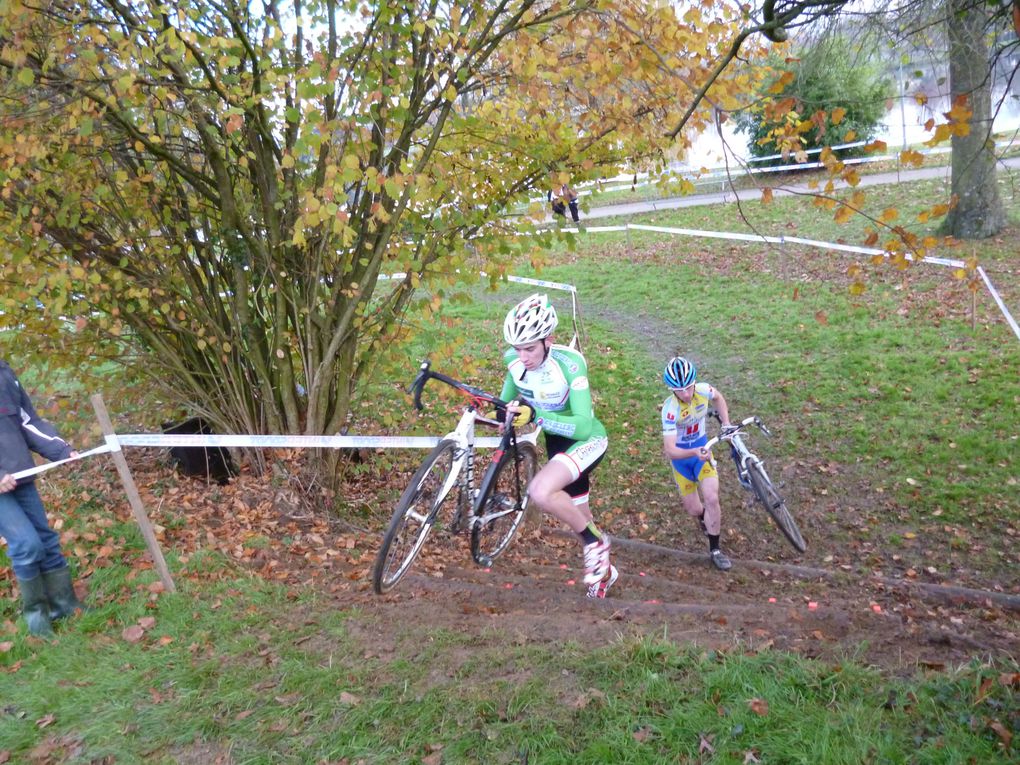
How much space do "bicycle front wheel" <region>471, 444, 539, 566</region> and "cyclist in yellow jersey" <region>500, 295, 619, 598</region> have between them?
0.33 m

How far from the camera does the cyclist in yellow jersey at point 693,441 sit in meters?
6.61

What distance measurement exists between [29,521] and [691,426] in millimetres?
5176

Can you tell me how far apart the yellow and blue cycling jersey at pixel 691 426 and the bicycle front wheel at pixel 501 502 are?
1.30 meters

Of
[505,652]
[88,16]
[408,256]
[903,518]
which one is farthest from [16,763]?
[903,518]

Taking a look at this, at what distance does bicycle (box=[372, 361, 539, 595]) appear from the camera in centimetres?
516

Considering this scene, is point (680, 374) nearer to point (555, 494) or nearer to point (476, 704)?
point (555, 494)

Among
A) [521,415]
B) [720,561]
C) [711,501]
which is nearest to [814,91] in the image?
[711,501]

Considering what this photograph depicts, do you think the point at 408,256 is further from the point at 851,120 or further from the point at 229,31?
the point at 851,120

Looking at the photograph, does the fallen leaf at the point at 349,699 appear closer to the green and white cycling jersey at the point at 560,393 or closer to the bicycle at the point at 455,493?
the bicycle at the point at 455,493

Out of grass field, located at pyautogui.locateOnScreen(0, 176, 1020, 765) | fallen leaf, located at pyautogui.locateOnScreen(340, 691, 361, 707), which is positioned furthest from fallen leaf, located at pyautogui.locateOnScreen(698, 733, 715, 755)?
fallen leaf, located at pyautogui.locateOnScreen(340, 691, 361, 707)

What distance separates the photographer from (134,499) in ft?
17.1

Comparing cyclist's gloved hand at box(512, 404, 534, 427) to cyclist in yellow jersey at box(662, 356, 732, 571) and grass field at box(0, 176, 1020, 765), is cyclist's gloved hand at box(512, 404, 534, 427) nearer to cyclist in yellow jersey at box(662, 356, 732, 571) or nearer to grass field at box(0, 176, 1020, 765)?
grass field at box(0, 176, 1020, 765)

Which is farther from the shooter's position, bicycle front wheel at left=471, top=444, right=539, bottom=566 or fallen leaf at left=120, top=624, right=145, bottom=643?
bicycle front wheel at left=471, top=444, right=539, bottom=566

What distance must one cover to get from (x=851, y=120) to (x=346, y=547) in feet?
71.7
